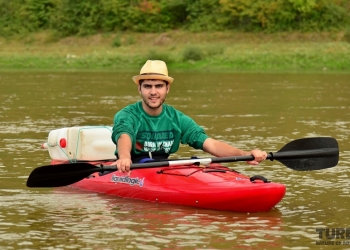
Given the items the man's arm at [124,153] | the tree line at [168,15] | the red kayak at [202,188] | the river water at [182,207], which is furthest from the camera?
the tree line at [168,15]

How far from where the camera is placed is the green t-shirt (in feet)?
33.7

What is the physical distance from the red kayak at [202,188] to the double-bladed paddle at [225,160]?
7.7 inches

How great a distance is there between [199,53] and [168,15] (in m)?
19.1

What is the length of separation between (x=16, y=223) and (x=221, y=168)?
2363mm

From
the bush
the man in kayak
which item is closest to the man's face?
the man in kayak

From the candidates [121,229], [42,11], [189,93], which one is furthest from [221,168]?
[42,11]

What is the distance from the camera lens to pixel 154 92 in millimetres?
10219

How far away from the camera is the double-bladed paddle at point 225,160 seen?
9898 millimetres

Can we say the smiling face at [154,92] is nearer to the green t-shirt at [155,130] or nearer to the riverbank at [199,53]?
the green t-shirt at [155,130]

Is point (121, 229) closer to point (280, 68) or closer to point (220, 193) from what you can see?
point (220, 193)

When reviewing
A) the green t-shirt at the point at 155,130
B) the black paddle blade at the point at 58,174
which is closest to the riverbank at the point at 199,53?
the green t-shirt at the point at 155,130

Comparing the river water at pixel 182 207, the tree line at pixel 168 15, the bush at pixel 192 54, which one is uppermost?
the tree line at pixel 168 15

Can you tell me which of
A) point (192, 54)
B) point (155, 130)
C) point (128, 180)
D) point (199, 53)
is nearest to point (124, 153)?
point (155, 130)

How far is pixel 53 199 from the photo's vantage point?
1095 centimetres
